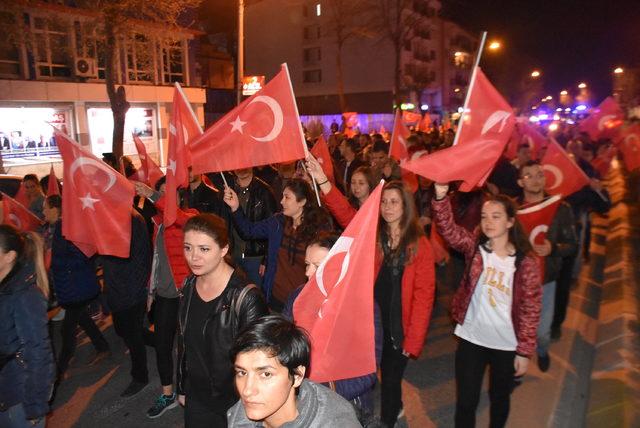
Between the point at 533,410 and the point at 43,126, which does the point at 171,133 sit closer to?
the point at 533,410

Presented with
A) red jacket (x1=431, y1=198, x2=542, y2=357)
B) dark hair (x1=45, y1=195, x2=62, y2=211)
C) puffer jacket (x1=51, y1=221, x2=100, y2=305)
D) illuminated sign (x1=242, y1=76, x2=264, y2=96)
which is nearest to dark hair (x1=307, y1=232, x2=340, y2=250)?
red jacket (x1=431, y1=198, x2=542, y2=357)

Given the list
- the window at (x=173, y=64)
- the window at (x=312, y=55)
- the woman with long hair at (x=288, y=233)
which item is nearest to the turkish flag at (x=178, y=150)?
the woman with long hair at (x=288, y=233)

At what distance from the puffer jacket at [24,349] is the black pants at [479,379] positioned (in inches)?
111

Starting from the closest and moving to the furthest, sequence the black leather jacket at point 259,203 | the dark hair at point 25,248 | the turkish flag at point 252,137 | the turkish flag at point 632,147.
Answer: the dark hair at point 25,248
the turkish flag at point 252,137
the black leather jacket at point 259,203
the turkish flag at point 632,147

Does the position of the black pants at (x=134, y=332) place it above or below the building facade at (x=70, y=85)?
Answer: below

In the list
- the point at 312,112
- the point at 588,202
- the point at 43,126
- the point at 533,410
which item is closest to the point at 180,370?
the point at 533,410

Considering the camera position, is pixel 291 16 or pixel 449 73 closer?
pixel 291 16

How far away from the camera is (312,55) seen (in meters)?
51.5

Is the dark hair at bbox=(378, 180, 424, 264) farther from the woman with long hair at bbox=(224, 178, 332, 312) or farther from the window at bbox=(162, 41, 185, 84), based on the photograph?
the window at bbox=(162, 41, 185, 84)

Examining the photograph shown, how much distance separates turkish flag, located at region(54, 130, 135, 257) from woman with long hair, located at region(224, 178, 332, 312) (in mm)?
964

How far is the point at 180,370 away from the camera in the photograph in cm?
330

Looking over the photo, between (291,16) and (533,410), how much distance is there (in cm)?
5210

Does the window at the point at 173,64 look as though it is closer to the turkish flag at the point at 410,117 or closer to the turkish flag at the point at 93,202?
the turkish flag at the point at 410,117

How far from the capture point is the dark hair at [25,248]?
3.31 m
